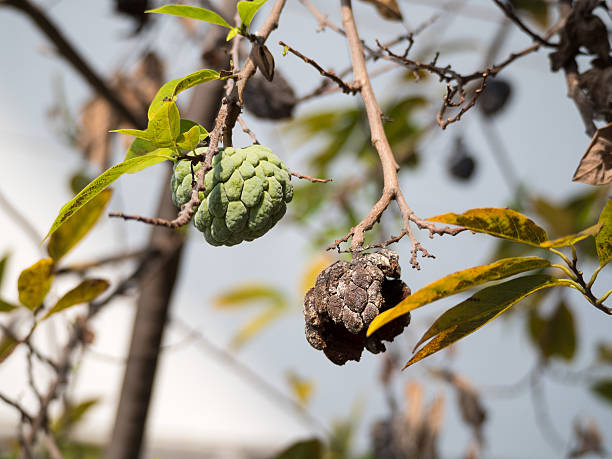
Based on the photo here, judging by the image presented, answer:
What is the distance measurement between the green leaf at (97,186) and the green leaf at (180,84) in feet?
0.12

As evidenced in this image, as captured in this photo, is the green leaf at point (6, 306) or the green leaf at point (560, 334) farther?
the green leaf at point (560, 334)

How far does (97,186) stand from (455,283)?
27 cm

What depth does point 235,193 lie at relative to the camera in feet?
1.49

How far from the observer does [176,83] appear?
0.45 m

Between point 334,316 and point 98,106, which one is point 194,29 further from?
point 334,316

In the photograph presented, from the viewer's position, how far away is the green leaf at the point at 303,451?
107 cm

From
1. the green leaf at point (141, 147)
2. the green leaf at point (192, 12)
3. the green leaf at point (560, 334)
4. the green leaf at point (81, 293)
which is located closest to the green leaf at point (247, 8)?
the green leaf at point (192, 12)

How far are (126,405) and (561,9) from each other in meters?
1.19

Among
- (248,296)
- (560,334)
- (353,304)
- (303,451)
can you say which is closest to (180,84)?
(353,304)

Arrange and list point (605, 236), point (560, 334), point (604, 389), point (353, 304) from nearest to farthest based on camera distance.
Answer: point (353, 304), point (605, 236), point (560, 334), point (604, 389)

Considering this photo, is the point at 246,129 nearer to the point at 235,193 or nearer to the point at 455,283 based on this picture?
the point at 235,193

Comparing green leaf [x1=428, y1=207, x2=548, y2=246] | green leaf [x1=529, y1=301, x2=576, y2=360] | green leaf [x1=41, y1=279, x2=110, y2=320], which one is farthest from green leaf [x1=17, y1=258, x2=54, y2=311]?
green leaf [x1=529, y1=301, x2=576, y2=360]

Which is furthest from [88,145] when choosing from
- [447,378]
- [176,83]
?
[176,83]

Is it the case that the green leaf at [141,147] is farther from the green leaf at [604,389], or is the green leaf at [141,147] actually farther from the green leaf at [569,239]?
the green leaf at [604,389]
